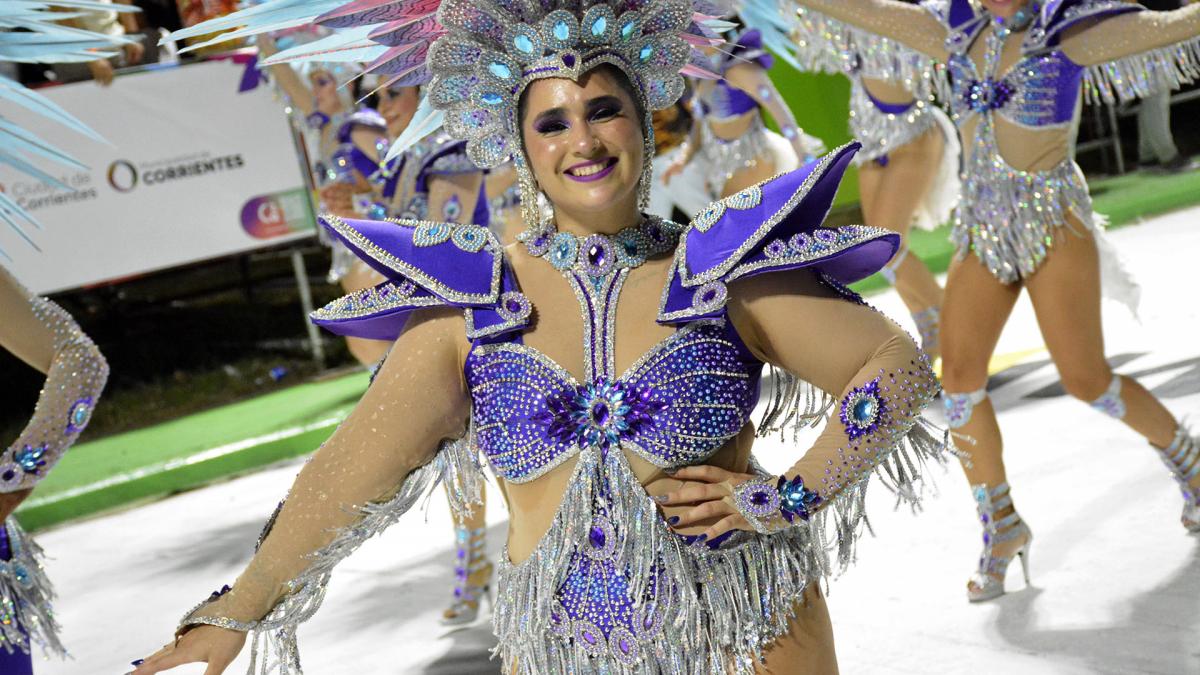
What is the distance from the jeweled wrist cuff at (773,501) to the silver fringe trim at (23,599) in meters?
1.51

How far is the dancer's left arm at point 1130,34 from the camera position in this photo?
381 centimetres

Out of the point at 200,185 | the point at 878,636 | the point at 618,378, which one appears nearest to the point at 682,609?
the point at 618,378

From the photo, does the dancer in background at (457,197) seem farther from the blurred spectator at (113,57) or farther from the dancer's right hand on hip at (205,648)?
the blurred spectator at (113,57)

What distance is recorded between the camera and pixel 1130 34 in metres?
3.81

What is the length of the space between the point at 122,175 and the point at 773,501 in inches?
253

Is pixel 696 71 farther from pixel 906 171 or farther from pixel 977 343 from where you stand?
pixel 906 171

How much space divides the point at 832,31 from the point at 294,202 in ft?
15.3

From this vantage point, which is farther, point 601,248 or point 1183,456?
point 1183,456

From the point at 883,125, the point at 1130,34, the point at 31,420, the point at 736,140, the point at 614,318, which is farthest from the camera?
the point at 736,140

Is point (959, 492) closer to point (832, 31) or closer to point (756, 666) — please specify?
point (832, 31)

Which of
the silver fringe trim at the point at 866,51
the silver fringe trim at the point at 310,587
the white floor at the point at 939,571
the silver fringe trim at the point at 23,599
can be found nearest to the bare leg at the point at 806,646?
the silver fringe trim at the point at 310,587

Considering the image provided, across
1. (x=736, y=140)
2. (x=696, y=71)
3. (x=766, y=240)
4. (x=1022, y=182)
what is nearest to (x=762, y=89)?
(x=736, y=140)

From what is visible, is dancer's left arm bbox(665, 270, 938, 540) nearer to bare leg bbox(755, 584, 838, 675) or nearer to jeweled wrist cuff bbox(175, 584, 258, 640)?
bare leg bbox(755, 584, 838, 675)

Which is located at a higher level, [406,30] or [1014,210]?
[406,30]
